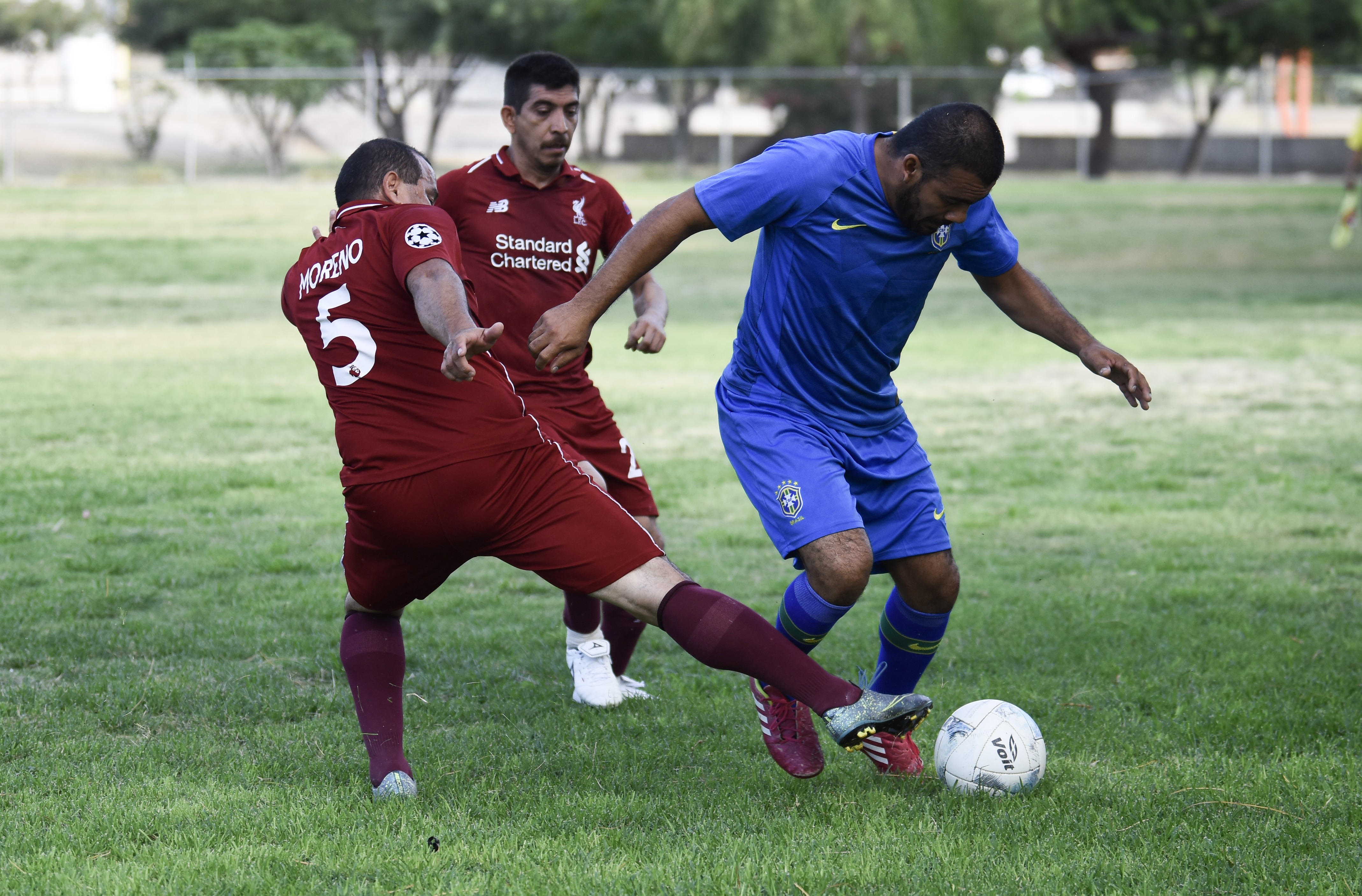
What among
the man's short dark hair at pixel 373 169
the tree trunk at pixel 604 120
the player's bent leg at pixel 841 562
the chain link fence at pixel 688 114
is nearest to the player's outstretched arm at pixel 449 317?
the man's short dark hair at pixel 373 169

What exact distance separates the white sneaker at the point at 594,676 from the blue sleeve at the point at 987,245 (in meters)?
1.86

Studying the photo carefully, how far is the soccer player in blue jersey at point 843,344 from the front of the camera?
12.3ft

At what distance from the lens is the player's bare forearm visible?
4336 millimetres

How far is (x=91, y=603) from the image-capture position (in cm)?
570

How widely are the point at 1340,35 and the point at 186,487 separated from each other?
3897 cm

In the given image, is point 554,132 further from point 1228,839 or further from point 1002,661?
point 1228,839

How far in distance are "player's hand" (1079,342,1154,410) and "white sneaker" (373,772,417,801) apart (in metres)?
2.38

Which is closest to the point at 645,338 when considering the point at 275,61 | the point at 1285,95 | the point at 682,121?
the point at 682,121

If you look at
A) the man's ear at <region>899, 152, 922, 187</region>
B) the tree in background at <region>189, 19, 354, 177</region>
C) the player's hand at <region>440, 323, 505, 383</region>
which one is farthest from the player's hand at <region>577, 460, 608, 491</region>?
the tree in background at <region>189, 19, 354, 177</region>

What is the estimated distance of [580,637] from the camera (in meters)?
4.97

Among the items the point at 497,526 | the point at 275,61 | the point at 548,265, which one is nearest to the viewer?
the point at 497,526

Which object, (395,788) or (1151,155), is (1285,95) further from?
(395,788)

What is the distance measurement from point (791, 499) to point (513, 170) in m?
1.99

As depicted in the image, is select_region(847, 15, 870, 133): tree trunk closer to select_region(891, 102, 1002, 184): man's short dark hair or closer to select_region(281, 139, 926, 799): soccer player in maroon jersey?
select_region(891, 102, 1002, 184): man's short dark hair
